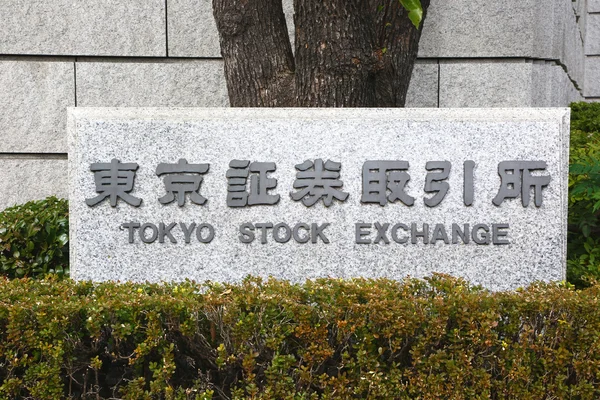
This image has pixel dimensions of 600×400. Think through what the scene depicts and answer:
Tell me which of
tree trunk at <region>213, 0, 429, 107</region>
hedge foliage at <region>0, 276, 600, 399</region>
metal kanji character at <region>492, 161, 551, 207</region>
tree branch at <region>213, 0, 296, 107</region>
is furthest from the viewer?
tree branch at <region>213, 0, 296, 107</region>

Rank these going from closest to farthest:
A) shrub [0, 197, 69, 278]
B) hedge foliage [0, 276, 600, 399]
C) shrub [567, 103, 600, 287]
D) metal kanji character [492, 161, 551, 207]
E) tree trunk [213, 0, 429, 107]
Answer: hedge foliage [0, 276, 600, 399] → metal kanji character [492, 161, 551, 207] → shrub [567, 103, 600, 287] → tree trunk [213, 0, 429, 107] → shrub [0, 197, 69, 278]

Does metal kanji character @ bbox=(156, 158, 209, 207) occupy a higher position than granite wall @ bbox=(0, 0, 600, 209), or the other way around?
granite wall @ bbox=(0, 0, 600, 209)

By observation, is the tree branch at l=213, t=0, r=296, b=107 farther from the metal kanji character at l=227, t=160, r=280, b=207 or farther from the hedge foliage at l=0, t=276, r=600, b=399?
the hedge foliage at l=0, t=276, r=600, b=399

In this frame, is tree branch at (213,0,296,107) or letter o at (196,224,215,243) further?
tree branch at (213,0,296,107)

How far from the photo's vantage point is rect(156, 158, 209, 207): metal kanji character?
427cm

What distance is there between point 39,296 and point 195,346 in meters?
0.76

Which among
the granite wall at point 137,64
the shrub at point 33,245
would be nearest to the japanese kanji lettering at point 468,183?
the granite wall at point 137,64

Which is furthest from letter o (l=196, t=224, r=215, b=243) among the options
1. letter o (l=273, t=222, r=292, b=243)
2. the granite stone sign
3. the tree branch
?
the tree branch

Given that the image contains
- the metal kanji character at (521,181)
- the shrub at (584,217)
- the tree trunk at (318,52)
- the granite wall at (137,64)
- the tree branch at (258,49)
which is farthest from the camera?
the granite wall at (137,64)

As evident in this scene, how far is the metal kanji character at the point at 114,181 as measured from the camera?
4273mm

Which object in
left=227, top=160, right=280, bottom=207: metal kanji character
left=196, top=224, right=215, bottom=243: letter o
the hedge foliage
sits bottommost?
the hedge foliage

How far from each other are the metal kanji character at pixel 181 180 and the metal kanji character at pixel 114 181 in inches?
6.6

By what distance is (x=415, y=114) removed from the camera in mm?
4262

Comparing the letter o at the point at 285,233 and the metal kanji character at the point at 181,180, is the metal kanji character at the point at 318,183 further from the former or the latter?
the metal kanji character at the point at 181,180
